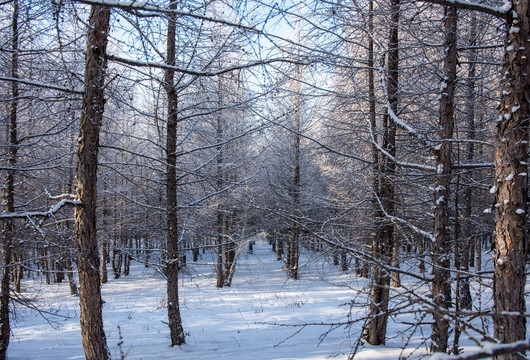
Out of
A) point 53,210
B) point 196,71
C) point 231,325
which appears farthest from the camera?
point 231,325

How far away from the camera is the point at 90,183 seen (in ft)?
13.4

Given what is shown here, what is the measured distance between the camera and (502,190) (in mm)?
2451

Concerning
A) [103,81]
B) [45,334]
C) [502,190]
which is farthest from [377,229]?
[45,334]

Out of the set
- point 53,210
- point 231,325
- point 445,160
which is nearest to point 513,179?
point 445,160

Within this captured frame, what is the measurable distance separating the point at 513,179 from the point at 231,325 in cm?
862

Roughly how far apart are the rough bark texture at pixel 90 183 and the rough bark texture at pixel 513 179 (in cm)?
405

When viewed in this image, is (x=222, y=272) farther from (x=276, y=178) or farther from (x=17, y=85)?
(x=17, y=85)

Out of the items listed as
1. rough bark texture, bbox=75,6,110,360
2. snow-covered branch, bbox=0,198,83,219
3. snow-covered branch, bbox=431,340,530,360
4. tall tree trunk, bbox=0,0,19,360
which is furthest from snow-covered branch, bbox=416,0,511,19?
tall tree trunk, bbox=0,0,19,360

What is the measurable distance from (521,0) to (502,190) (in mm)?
1403

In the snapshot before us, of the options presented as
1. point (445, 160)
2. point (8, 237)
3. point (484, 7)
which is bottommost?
point (8, 237)

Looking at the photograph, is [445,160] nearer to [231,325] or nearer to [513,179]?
[513,179]

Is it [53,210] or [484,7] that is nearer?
[484,7]

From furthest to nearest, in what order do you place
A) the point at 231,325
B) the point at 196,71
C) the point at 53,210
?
the point at 231,325 < the point at 53,210 < the point at 196,71

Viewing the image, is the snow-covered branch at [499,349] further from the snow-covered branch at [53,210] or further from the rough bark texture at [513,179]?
the snow-covered branch at [53,210]
